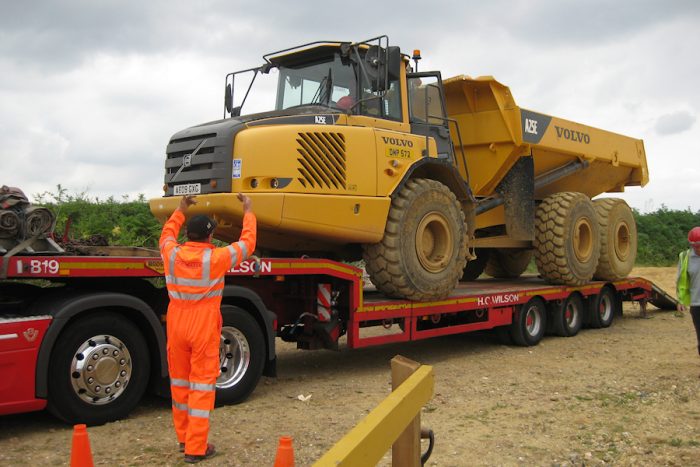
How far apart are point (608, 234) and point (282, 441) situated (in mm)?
10016

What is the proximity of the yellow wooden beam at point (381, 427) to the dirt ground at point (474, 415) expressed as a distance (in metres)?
2.07

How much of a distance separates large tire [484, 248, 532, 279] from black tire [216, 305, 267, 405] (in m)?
8.06

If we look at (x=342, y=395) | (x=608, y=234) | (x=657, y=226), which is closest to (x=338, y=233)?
(x=342, y=395)

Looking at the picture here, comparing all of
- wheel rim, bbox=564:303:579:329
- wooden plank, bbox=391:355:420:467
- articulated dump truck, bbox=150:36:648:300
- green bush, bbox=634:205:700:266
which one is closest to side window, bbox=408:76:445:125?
articulated dump truck, bbox=150:36:648:300

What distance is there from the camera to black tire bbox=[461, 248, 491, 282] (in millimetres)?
13344

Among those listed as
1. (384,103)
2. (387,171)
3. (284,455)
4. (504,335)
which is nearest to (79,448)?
(284,455)

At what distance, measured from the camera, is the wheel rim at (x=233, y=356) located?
6609mm

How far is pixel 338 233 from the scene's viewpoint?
7.58 m

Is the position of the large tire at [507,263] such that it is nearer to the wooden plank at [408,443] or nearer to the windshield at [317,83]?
the windshield at [317,83]

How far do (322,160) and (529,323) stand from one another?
491cm

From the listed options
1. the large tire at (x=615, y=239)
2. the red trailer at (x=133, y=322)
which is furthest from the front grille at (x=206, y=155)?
the large tire at (x=615, y=239)

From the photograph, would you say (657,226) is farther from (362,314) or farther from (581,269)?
(362,314)

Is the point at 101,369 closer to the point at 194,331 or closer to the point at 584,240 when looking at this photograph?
the point at 194,331

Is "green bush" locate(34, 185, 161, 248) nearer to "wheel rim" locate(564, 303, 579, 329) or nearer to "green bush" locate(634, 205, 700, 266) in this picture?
"wheel rim" locate(564, 303, 579, 329)
